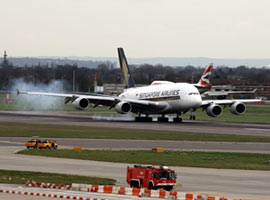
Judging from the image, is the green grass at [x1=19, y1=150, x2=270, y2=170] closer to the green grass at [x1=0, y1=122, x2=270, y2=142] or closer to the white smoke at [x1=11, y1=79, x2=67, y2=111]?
the green grass at [x1=0, y1=122, x2=270, y2=142]

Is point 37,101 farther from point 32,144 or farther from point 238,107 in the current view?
point 32,144

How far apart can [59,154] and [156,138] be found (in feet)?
66.4

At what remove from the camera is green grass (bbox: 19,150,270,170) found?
49062 mm

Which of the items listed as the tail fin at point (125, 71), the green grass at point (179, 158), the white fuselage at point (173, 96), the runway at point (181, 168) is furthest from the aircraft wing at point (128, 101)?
the green grass at point (179, 158)

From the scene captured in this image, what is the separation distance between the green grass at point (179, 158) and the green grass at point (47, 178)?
1005cm

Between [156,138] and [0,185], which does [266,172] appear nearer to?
[0,185]

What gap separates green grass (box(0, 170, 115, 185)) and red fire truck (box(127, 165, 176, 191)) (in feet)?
7.79

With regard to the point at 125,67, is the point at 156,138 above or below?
below

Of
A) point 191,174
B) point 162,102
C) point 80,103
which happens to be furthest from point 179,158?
point 80,103

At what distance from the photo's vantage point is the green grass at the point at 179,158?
4906cm

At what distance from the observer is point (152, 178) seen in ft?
115

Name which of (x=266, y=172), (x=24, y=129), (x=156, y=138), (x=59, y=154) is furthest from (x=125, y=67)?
(x=266, y=172)

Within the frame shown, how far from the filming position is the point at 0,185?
120 ft

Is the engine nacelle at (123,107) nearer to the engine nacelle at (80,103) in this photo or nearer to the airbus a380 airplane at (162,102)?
the airbus a380 airplane at (162,102)
